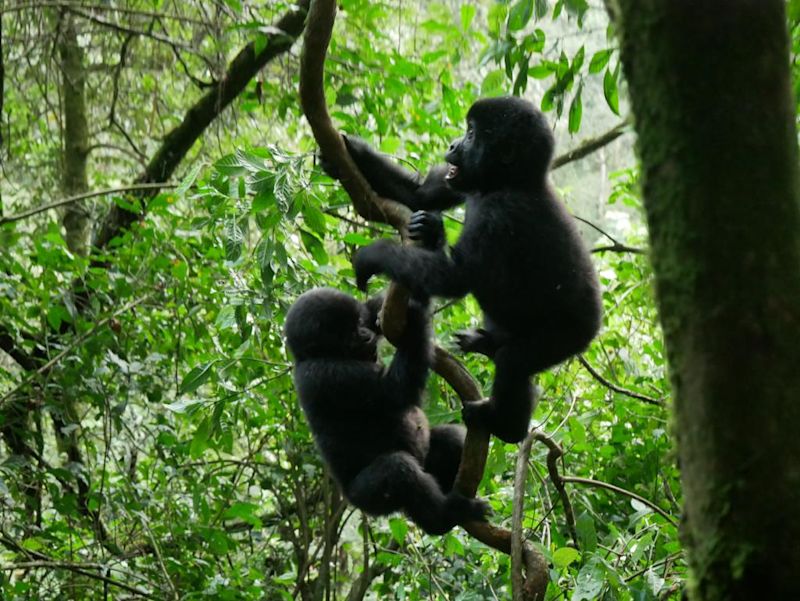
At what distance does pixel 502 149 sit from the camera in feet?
12.1

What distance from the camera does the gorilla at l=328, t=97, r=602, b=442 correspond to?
11.0 feet

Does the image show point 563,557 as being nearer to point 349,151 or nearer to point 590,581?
point 590,581


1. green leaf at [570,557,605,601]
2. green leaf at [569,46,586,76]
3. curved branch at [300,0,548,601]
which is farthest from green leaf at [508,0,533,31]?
green leaf at [570,557,605,601]

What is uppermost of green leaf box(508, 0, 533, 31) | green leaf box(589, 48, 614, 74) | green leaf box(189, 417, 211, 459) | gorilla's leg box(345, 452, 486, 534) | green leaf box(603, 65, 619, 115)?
green leaf box(508, 0, 533, 31)

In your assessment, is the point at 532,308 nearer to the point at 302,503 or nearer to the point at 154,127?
the point at 302,503

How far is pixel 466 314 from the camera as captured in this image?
5.29m

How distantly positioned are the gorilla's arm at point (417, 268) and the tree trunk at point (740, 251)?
2.14m

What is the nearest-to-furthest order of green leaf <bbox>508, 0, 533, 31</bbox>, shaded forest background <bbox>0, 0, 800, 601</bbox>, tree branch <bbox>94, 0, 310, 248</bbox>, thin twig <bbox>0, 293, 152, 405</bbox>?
green leaf <bbox>508, 0, 533, 31</bbox>
shaded forest background <bbox>0, 0, 800, 601</bbox>
thin twig <bbox>0, 293, 152, 405</bbox>
tree branch <bbox>94, 0, 310, 248</bbox>

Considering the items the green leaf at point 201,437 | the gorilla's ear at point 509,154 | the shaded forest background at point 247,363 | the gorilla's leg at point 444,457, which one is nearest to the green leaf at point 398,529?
the shaded forest background at point 247,363

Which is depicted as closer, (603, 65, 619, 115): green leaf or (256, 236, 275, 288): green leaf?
(603, 65, 619, 115): green leaf

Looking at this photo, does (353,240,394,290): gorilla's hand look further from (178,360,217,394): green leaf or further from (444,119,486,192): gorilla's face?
(178,360,217,394): green leaf

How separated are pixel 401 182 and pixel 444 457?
1313 millimetres

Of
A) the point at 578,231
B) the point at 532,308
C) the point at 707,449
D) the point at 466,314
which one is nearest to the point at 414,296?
the point at 532,308

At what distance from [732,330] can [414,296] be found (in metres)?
2.33
